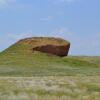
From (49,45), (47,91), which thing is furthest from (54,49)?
(47,91)

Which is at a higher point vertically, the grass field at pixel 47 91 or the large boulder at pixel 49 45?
the grass field at pixel 47 91

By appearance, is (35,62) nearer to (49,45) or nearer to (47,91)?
(49,45)

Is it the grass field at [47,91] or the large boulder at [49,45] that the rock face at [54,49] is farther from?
the grass field at [47,91]

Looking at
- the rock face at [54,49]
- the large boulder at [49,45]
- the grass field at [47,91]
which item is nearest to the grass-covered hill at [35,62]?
the large boulder at [49,45]

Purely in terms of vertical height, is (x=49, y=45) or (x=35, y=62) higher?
(x=49, y=45)

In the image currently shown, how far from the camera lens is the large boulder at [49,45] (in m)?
68.3

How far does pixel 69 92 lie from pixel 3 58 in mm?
37634

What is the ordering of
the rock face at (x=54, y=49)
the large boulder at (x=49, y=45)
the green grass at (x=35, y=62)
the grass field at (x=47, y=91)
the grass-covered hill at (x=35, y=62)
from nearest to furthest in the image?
the grass field at (x=47, y=91), the grass-covered hill at (x=35, y=62), the green grass at (x=35, y=62), the large boulder at (x=49, y=45), the rock face at (x=54, y=49)

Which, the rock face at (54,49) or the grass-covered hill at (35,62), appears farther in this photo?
the rock face at (54,49)

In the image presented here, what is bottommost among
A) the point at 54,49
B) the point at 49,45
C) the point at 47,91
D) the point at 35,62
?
the point at 54,49

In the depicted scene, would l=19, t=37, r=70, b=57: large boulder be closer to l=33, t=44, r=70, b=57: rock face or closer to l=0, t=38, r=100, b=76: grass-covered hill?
l=33, t=44, r=70, b=57: rock face

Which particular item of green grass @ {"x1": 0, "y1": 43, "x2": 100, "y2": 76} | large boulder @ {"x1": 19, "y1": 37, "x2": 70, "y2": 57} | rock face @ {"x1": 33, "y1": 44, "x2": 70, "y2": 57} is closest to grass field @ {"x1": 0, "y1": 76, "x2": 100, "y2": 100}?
green grass @ {"x1": 0, "y1": 43, "x2": 100, "y2": 76}

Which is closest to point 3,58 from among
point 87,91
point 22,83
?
point 22,83

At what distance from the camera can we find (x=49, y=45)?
6812 cm
